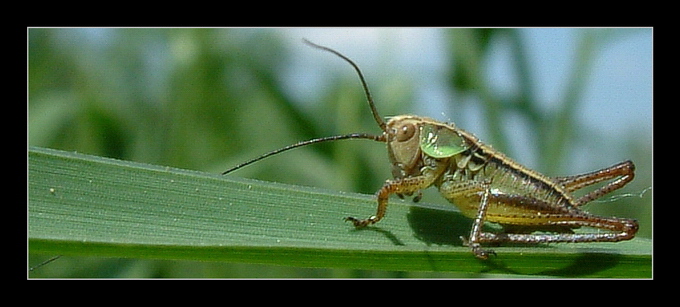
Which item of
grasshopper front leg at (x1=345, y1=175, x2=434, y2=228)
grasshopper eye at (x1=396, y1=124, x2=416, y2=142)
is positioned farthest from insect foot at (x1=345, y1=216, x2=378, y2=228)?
grasshopper eye at (x1=396, y1=124, x2=416, y2=142)

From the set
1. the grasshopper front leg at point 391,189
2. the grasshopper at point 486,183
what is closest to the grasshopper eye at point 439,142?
the grasshopper at point 486,183

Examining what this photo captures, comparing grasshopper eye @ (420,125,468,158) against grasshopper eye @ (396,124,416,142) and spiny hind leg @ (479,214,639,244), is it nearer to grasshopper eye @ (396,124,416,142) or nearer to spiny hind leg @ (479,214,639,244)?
grasshopper eye @ (396,124,416,142)

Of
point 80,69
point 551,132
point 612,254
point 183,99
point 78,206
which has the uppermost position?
point 80,69

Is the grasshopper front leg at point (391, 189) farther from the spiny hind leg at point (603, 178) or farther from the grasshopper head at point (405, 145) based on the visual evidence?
the spiny hind leg at point (603, 178)

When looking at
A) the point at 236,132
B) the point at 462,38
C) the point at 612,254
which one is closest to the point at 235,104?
the point at 236,132

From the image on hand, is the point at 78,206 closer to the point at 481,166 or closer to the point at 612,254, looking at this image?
the point at 481,166
